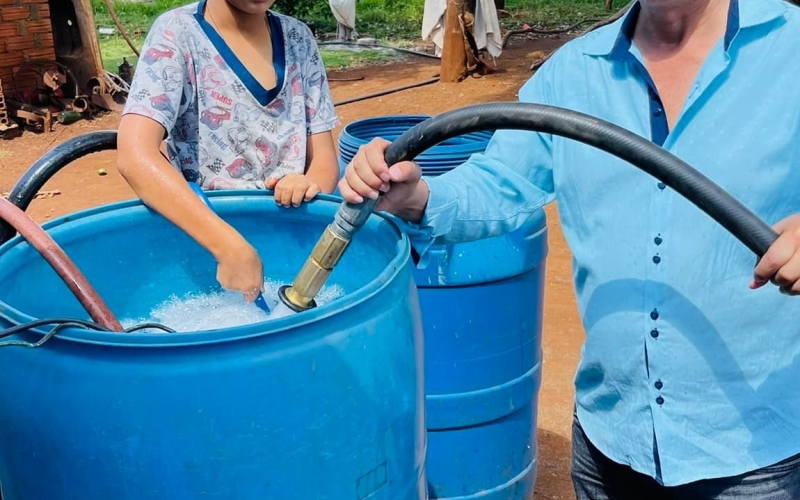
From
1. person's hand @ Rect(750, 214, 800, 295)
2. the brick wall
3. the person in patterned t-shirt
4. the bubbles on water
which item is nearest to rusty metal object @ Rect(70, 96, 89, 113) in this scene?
the brick wall

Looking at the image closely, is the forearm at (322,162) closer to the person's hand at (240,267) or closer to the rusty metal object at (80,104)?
the person's hand at (240,267)

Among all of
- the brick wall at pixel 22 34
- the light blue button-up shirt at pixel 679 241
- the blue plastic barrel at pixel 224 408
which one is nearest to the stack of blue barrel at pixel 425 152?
the light blue button-up shirt at pixel 679 241

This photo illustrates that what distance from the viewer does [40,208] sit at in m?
5.27

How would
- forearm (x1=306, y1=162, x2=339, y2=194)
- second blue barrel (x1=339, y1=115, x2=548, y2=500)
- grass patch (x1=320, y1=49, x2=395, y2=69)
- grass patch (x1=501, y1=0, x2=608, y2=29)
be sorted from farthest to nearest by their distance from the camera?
grass patch (x1=501, y1=0, x2=608, y2=29) < grass patch (x1=320, y1=49, x2=395, y2=69) < second blue barrel (x1=339, y1=115, x2=548, y2=500) < forearm (x1=306, y1=162, x2=339, y2=194)

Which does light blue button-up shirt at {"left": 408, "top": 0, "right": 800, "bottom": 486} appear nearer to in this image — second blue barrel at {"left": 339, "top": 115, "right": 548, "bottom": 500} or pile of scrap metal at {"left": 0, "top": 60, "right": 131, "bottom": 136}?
second blue barrel at {"left": 339, "top": 115, "right": 548, "bottom": 500}

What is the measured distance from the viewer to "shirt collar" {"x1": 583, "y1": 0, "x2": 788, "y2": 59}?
125 centimetres

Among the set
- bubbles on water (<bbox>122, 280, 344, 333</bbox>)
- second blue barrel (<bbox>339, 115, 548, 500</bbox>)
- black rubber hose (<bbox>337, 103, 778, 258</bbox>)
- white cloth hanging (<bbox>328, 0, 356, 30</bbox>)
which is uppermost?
black rubber hose (<bbox>337, 103, 778, 258</bbox>)

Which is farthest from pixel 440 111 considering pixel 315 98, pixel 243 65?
pixel 243 65

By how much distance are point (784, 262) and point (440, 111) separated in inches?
237

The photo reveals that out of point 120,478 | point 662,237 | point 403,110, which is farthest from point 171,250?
point 403,110

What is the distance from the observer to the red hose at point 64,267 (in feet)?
3.63

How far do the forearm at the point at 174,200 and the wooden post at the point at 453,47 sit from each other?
6692 millimetres

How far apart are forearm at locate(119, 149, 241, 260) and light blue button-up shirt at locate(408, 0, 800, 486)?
1.02 ft

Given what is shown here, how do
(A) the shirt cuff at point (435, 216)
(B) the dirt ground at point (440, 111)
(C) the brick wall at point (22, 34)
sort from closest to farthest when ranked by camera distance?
(A) the shirt cuff at point (435, 216) < (B) the dirt ground at point (440, 111) < (C) the brick wall at point (22, 34)
